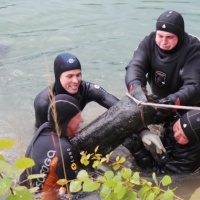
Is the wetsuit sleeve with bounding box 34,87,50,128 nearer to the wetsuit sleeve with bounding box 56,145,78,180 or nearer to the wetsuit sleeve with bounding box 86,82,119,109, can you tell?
the wetsuit sleeve with bounding box 86,82,119,109

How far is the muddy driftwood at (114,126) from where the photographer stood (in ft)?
14.1

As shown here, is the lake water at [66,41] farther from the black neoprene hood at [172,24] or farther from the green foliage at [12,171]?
the green foliage at [12,171]

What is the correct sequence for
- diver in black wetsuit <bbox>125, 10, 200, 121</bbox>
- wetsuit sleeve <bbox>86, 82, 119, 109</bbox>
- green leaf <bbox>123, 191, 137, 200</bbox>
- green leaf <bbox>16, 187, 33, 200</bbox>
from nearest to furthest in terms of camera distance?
green leaf <bbox>16, 187, 33, 200</bbox> → green leaf <bbox>123, 191, 137, 200</bbox> → diver in black wetsuit <bbox>125, 10, 200, 121</bbox> → wetsuit sleeve <bbox>86, 82, 119, 109</bbox>

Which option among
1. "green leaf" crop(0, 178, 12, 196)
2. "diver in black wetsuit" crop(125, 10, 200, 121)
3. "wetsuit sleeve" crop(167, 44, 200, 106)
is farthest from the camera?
"diver in black wetsuit" crop(125, 10, 200, 121)

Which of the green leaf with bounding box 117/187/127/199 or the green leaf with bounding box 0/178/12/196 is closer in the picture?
the green leaf with bounding box 0/178/12/196

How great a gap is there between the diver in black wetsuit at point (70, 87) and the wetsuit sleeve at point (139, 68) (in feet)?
1.24

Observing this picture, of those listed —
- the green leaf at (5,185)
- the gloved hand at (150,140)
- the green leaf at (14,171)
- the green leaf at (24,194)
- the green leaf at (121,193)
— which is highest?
the green leaf at (14,171)

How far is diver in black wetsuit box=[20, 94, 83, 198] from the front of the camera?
3.53m

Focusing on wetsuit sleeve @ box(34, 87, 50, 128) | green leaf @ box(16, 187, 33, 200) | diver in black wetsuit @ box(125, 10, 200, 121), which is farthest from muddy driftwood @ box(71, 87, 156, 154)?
green leaf @ box(16, 187, 33, 200)

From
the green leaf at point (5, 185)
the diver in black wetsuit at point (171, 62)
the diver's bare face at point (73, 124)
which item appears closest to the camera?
the green leaf at point (5, 185)

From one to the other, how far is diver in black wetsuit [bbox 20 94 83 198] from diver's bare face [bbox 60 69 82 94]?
1185mm

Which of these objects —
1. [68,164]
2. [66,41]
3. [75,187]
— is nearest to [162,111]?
[68,164]

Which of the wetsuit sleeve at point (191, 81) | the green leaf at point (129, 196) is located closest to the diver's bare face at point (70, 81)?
the wetsuit sleeve at point (191, 81)

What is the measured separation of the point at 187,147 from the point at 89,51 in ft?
15.3
